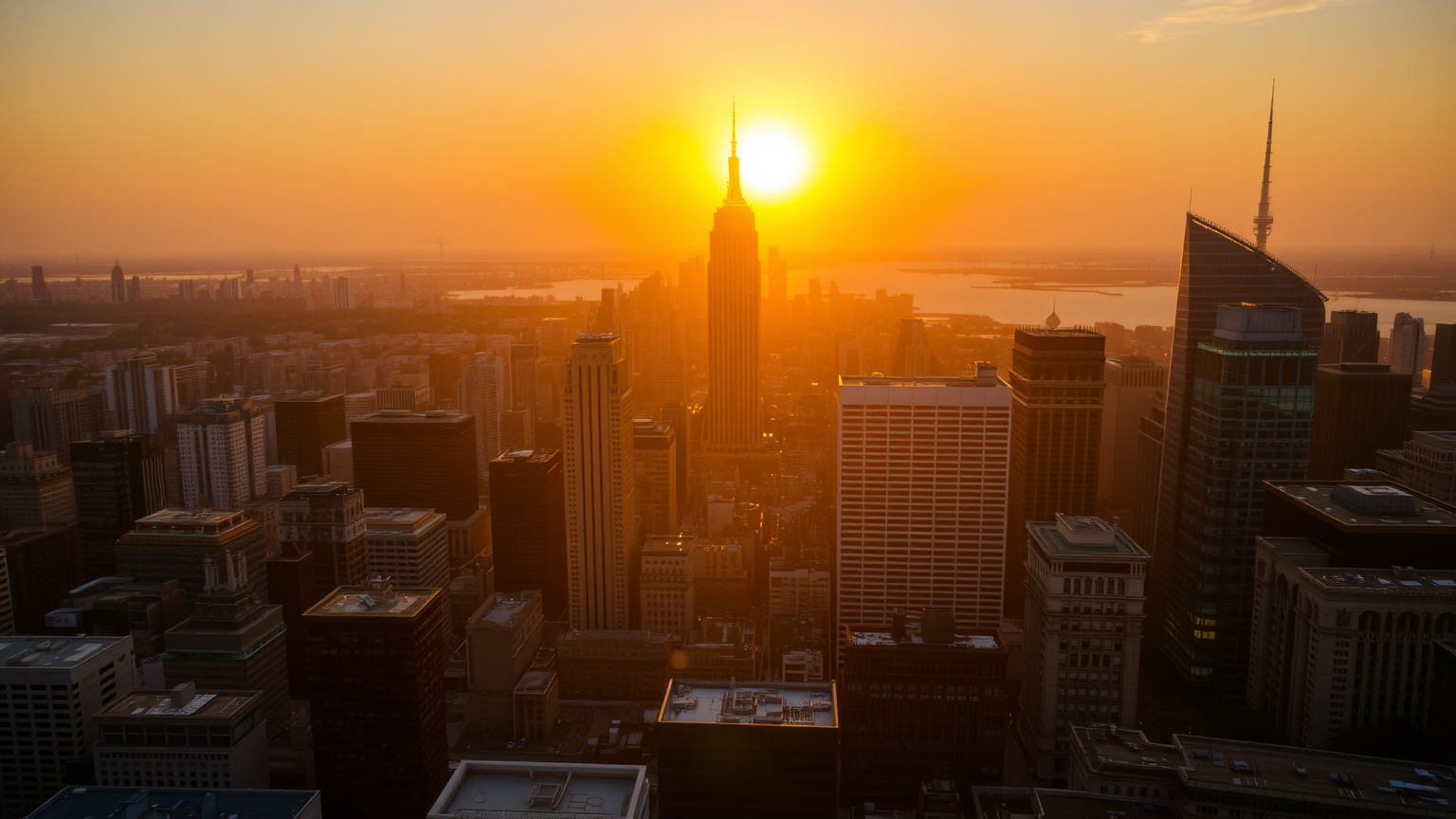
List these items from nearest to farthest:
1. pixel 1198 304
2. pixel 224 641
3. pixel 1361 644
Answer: pixel 1361 644 < pixel 224 641 < pixel 1198 304

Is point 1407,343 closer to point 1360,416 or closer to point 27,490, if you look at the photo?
point 1360,416

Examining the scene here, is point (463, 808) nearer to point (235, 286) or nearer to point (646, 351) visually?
point (646, 351)

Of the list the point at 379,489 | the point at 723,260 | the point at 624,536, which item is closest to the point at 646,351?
the point at 723,260

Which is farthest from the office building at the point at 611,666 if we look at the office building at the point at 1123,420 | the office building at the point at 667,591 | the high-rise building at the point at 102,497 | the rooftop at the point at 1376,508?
the office building at the point at 1123,420

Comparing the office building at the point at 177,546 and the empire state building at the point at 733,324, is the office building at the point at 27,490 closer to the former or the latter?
the office building at the point at 177,546

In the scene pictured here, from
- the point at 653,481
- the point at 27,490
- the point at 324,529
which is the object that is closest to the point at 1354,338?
the point at 653,481

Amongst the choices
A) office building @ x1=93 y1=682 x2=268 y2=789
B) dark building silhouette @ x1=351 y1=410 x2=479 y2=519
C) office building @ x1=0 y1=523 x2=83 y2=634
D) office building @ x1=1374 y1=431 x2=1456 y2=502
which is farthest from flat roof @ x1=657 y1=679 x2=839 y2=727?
dark building silhouette @ x1=351 y1=410 x2=479 y2=519
